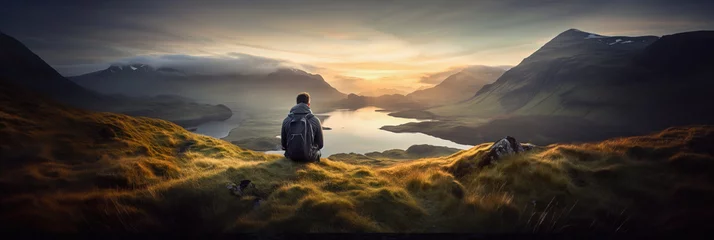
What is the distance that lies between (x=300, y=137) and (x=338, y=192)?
9.76ft

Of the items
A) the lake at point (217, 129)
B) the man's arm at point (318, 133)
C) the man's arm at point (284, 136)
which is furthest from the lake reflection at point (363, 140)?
the man's arm at point (284, 136)

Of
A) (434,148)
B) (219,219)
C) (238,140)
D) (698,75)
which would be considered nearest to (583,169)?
(698,75)

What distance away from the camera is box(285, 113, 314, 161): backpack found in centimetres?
908

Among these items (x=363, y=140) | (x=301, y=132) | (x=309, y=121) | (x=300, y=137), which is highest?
(x=309, y=121)

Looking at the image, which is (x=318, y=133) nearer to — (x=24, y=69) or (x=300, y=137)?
(x=300, y=137)

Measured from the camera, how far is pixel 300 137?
9.15m

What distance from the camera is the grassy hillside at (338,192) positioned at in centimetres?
495

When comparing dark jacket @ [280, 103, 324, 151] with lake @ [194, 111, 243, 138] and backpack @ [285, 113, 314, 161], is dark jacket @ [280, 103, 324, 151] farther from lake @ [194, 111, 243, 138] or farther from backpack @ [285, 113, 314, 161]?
lake @ [194, 111, 243, 138]

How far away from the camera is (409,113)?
535ft

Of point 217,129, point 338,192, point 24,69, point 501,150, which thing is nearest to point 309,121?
point 338,192

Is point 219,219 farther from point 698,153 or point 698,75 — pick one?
point 698,75

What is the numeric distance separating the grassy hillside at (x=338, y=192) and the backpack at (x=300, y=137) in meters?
1.48

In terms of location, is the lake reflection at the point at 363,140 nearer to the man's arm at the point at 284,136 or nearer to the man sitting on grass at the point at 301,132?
the man sitting on grass at the point at 301,132

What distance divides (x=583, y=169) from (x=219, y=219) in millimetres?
9274
